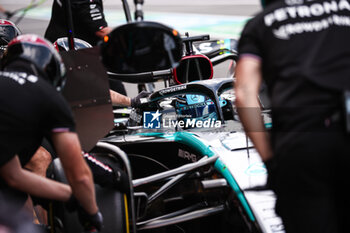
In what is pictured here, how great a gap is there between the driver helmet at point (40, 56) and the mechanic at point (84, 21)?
56.4 inches

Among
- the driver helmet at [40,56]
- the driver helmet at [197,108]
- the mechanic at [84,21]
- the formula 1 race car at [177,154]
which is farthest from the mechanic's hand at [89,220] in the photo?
the mechanic at [84,21]

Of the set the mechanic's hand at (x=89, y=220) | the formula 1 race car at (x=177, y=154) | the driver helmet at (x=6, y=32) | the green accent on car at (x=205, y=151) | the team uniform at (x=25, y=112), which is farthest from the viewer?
the driver helmet at (x=6, y=32)

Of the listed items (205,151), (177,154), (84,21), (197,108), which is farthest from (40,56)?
(84,21)

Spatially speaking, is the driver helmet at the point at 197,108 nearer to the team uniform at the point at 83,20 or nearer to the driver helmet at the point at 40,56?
the team uniform at the point at 83,20

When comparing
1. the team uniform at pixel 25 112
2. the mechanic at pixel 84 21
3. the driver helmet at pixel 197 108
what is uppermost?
the mechanic at pixel 84 21

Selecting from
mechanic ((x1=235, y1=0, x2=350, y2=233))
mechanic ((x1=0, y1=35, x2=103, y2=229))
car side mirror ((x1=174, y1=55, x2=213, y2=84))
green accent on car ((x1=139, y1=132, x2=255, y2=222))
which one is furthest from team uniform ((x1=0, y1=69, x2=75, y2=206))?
car side mirror ((x1=174, y1=55, x2=213, y2=84))

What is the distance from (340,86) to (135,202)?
1.69 meters

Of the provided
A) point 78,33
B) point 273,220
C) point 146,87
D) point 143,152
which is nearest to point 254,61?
point 273,220

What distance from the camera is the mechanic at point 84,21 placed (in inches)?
166

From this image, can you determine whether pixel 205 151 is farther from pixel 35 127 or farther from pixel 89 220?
pixel 35 127

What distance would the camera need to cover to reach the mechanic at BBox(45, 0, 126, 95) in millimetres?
4211

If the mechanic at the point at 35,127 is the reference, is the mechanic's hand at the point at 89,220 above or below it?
below

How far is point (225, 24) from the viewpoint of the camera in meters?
12.7

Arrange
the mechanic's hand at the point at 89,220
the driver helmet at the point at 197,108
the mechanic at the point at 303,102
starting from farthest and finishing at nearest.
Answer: the driver helmet at the point at 197,108 < the mechanic's hand at the point at 89,220 < the mechanic at the point at 303,102
